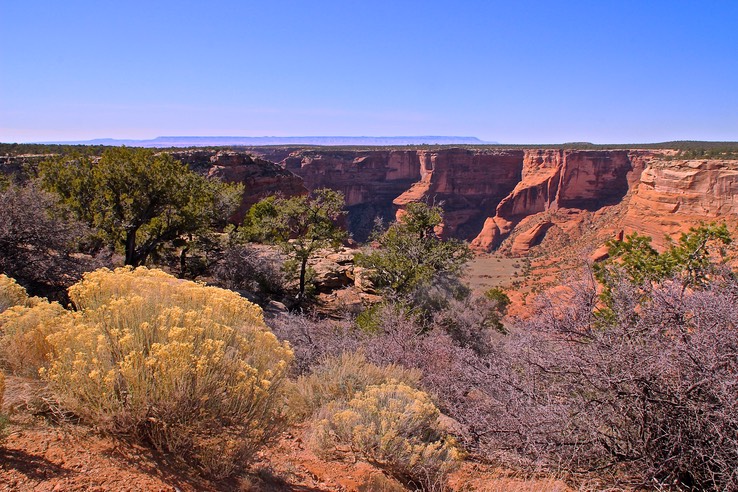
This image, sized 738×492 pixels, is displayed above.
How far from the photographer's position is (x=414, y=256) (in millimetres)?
14383

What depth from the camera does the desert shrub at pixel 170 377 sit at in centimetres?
327

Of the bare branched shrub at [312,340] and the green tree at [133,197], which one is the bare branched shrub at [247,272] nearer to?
the green tree at [133,197]

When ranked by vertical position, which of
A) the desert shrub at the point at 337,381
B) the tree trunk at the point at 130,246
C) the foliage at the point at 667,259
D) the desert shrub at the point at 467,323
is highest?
the foliage at the point at 667,259

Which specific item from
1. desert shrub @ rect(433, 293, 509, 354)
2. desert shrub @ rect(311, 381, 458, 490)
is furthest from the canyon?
desert shrub @ rect(311, 381, 458, 490)

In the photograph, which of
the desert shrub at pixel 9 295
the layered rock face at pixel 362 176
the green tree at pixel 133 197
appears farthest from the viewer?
the layered rock face at pixel 362 176

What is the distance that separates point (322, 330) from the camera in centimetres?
970

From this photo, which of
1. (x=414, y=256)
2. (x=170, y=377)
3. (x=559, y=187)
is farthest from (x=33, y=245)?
(x=559, y=187)

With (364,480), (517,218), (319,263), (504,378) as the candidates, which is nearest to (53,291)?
(364,480)

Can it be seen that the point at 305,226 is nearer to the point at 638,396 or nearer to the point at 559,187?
the point at 638,396

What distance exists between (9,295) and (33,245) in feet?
20.9

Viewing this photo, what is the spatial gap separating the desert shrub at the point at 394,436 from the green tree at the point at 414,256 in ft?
26.0

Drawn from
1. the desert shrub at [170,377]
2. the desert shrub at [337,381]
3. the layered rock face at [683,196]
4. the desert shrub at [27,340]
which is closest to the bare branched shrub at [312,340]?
the desert shrub at [337,381]

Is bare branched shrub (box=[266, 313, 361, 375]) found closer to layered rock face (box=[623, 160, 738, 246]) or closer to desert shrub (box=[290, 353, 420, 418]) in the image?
desert shrub (box=[290, 353, 420, 418])

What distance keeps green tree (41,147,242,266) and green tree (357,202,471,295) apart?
6.02m
